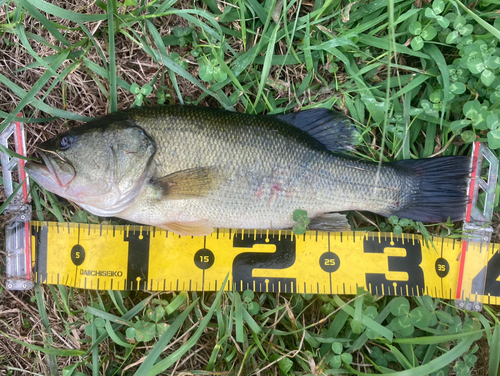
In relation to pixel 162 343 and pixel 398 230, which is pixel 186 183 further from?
pixel 398 230

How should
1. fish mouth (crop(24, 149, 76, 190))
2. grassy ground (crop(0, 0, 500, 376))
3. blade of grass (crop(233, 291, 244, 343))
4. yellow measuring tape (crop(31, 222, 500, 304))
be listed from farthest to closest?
yellow measuring tape (crop(31, 222, 500, 304)), grassy ground (crop(0, 0, 500, 376)), blade of grass (crop(233, 291, 244, 343)), fish mouth (crop(24, 149, 76, 190))

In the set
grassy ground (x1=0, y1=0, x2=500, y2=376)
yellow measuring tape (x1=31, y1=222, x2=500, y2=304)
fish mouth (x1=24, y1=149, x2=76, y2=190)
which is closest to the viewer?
fish mouth (x1=24, y1=149, x2=76, y2=190)

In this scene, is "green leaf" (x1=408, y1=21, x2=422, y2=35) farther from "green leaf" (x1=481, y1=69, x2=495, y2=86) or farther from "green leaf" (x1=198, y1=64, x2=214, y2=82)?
"green leaf" (x1=198, y1=64, x2=214, y2=82)

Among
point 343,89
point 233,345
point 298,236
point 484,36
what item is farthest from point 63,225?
point 484,36

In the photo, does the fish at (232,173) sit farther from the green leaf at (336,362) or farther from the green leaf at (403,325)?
the green leaf at (336,362)

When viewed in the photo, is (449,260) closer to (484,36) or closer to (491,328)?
(491,328)

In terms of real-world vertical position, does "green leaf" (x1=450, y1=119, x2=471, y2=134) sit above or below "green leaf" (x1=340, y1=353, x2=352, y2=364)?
above

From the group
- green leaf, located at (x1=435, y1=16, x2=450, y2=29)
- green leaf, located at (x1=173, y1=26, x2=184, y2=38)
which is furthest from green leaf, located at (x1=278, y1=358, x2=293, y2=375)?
green leaf, located at (x1=435, y1=16, x2=450, y2=29)
